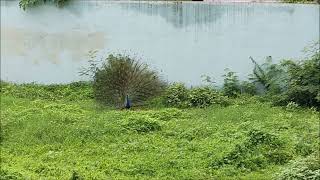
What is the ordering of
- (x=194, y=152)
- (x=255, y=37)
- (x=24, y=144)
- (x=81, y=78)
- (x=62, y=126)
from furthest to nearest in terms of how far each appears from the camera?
(x=81, y=78), (x=255, y=37), (x=62, y=126), (x=24, y=144), (x=194, y=152)

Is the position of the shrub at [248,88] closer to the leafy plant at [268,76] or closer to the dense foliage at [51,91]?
the leafy plant at [268,76]

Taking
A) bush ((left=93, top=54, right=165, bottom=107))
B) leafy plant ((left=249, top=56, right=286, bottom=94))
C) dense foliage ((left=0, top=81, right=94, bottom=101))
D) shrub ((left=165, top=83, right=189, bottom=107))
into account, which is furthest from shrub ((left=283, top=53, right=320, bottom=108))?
dense foliage ((left=0, top=81, right=94, bottom=101))

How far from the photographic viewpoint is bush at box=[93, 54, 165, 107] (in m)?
10.9

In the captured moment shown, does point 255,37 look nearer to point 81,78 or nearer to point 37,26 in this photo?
point 81,78

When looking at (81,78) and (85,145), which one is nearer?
(85,145)

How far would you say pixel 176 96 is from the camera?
1127cm

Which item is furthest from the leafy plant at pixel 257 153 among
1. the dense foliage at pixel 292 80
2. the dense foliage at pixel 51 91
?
the dense foliage at pixel 51 91

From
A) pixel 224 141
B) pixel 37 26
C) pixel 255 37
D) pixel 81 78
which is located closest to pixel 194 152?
pixel 224 141

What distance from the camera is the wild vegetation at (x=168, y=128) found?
732cm

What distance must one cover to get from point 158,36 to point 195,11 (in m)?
0.83

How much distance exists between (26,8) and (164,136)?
5693 mm

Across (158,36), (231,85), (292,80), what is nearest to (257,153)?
(292,80)

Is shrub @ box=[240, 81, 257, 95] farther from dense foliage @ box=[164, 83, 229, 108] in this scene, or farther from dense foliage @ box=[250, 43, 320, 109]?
dense foliage @ box=[164, 83, 229, 108]

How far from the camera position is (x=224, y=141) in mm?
8266
